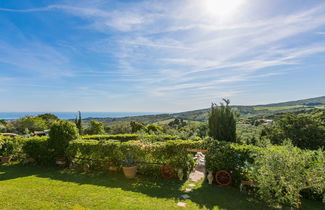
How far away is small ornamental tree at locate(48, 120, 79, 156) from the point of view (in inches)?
337

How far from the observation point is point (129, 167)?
6980 millimetres

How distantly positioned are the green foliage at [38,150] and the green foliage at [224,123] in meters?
8.73

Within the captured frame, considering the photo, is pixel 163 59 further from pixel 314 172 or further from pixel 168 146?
pixel 314 172

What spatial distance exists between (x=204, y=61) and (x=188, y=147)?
7503 mm

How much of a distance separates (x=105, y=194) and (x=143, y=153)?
2317 mm

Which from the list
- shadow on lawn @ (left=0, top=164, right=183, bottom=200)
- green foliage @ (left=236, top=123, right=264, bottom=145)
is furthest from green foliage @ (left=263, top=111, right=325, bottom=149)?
shadow on lawn @ (left=0, top=164, right=183, bottom=200)

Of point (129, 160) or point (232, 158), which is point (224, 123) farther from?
point (129, 160)

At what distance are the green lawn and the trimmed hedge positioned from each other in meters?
0.62

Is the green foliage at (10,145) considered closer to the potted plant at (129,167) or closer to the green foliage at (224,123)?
the potted plant at (129,167)

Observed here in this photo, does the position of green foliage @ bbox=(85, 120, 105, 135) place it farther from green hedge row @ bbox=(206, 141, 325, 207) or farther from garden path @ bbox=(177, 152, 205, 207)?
green hedge row @ bbox=(206, 141, 325, 207)

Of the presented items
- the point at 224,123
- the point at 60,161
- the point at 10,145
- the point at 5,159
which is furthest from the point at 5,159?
the point at 224,123

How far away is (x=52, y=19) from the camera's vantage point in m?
9.34

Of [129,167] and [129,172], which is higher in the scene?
[129,167]

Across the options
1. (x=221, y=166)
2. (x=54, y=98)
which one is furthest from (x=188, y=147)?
(x=54, y=98)
